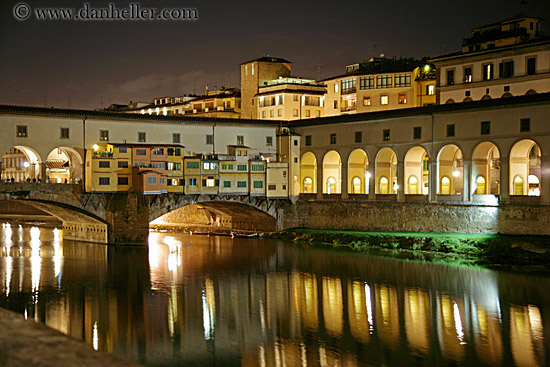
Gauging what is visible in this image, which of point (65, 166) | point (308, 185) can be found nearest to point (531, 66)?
point (308, 185)

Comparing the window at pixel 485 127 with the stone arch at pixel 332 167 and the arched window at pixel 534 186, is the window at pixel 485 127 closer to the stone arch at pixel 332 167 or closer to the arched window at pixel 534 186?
the arched window at pixel 534 186

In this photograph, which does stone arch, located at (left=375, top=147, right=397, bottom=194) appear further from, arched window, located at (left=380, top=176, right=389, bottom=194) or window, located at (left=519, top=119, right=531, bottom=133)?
window, located at (left=519, top=119, right=531, bottom=133)

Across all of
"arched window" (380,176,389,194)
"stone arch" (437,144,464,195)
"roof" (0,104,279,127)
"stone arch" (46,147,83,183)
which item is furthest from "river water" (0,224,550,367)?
"arched window" (380,176,389,194)

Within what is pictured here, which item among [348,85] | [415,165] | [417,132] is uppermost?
[348,85]

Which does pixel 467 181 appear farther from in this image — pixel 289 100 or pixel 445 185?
pixel 289 100

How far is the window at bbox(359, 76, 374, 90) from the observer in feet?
197

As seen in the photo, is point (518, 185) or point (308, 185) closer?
point (518, 185)

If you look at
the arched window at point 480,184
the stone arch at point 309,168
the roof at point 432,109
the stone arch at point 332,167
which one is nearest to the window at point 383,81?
the stone arch at point 332,167

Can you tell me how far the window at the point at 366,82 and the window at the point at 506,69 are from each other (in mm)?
16536

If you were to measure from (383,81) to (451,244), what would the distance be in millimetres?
25954

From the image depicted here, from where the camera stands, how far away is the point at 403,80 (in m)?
58.7

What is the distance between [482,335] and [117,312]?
1355 centimetres

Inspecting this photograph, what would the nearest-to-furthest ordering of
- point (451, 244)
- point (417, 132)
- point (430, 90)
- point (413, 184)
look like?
point (451, 244), point (417, 132), point (413, 184), point (430, 90)

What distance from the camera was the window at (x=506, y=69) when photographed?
4453 centimetres
